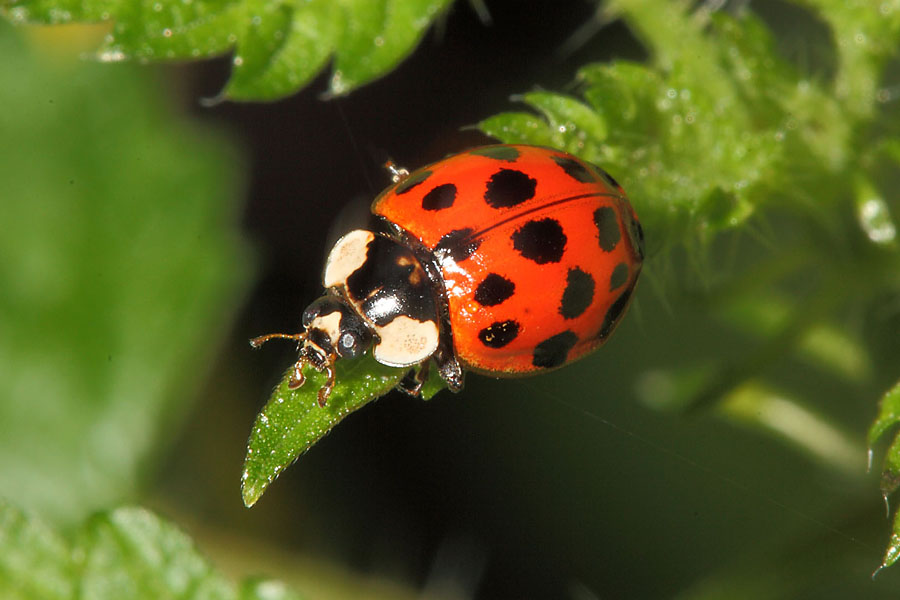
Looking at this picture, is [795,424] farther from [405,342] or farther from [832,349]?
[405,342]

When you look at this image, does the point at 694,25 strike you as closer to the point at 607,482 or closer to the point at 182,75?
the point at 607,482

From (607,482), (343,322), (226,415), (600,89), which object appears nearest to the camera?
(600,89)

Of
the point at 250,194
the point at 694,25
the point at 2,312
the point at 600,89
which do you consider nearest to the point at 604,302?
the point at 600,89

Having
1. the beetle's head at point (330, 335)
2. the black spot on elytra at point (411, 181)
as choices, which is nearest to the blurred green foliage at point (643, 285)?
the beetle's head at point (330, 335)

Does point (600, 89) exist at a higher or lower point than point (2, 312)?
higher

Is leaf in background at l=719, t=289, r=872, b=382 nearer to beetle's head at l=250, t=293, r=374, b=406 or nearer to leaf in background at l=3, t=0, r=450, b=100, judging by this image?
beetle's head at l=250, t=293, r=374, b=406


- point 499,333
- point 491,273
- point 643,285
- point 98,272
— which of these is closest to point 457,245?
point 491,273
